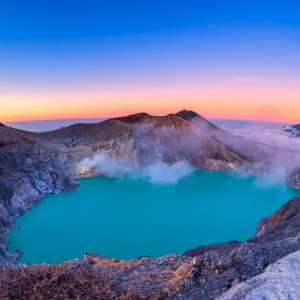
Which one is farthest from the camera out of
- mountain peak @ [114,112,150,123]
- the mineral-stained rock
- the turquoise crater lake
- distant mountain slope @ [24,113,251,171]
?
mountain peak @ [114,112,150,123]

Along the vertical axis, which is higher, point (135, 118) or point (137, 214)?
point (135, 118)

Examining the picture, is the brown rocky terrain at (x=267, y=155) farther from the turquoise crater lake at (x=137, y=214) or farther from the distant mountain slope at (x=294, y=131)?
the distant mountain slope at (x=294, y=131)

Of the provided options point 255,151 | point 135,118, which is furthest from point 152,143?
point 255,151

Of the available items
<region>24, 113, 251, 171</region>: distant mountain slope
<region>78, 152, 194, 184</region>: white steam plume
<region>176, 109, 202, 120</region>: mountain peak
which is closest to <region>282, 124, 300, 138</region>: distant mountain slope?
<region>176, 109, 202, 120</region>: mountain peak

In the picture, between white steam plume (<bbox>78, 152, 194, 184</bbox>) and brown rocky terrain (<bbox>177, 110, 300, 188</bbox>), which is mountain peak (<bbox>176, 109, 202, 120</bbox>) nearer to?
brown rocky terrain (<bbox>177, 110, 300, 188</bbox>)

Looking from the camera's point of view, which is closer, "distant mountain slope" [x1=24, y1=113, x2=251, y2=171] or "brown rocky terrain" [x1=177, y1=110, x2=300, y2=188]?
"brown rocky terrain" [x1=177, y1=110, x2=300, y2=188]

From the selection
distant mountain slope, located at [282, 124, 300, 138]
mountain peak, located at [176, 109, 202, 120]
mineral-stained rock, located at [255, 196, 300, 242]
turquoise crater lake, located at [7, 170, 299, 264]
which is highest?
mountain peak, located at [176, 109, 202, 120]

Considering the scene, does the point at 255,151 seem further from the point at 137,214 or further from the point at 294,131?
the point at 294,131
